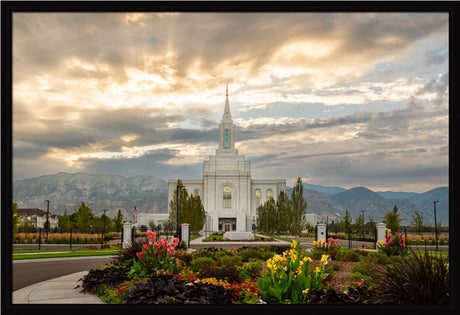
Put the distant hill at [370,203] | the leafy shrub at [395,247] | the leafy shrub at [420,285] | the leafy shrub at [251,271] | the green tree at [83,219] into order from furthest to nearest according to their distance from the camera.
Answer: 1. the distant hill at [370,203]
2. the green tree at [83,219]
3. the leafy shrub at [395,247]
4. the leafy shrub at [251,271]
5. the leafy shrub at [420,285]

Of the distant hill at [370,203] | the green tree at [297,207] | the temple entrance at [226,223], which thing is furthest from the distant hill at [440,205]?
the temple entrance at [226,223]

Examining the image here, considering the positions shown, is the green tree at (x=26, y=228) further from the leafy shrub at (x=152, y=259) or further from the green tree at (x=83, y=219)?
the leafy shrub at (x=152, y=259)

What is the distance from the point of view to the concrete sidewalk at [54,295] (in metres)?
8.05

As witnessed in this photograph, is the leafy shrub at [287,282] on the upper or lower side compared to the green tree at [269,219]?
upper

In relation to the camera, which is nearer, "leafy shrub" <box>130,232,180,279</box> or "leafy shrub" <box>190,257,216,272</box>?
"leafy shrub" <box>130,232,180,279</box>

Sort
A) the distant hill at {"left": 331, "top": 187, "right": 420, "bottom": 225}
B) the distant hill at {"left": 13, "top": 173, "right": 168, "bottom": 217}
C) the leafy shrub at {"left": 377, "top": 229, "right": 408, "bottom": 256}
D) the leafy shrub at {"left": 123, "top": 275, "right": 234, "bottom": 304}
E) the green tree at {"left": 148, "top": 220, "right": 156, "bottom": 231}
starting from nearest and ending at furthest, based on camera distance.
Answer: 1. the leafy shrub at {"left": 123, "top": 275, "right": 234, "bottom": 304}
2. the leafy shrub at {"left": 377, "top": 229, "right": 408, "bottom": 256}
3. the green tree at {"left": 148, "top": 220, "right": 156, "bottom": 231}
4. the distant hill at {"left": 331, "top": 187, "right": 420, "bottom": 225}
5. the distant hill at {"left": 13, "top": 173, "right": 168, "bottom": 217}

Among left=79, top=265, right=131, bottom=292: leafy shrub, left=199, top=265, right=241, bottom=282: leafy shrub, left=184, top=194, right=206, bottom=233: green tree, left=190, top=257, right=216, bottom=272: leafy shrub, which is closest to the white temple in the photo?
left=184, top=194, right=206, bottom=233: green tree

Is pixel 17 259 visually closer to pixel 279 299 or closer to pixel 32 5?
pixel 32 5

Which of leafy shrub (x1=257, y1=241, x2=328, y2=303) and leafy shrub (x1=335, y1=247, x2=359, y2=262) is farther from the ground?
leafy shrub (x1=257, y1=241, x2=328, y2=303)

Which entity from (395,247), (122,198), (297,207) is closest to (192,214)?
(297,207)

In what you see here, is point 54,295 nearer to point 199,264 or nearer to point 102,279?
point 102,279

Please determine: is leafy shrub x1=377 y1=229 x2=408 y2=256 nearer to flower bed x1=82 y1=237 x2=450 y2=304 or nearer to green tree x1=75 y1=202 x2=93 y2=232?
flower bed x1=82 y1=237 x2=450 y2=304

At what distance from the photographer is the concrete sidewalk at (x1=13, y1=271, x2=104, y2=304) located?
8.05 metres

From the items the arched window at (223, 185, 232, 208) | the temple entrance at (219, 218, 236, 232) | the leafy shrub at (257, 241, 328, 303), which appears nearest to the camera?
the leafy shrub at (257, 241, 328, 303)
